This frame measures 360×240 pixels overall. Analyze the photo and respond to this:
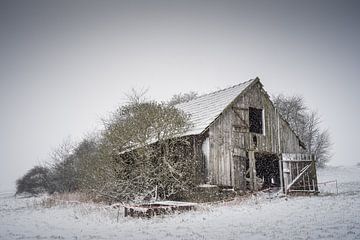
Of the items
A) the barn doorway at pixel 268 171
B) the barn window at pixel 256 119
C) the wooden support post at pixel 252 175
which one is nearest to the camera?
the wooden support post at pixel 252 175

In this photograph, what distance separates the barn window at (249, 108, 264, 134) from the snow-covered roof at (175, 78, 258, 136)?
199 centimetres

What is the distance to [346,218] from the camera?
11.3 meters

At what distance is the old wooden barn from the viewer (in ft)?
64.9

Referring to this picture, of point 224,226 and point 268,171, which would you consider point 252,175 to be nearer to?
point 268,171

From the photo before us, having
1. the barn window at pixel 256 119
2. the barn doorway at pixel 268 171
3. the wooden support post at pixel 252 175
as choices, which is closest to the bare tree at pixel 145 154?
the wooden support post at pixel 252 175

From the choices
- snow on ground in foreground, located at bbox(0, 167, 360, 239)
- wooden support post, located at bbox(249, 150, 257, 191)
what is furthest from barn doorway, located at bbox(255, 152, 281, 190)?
snow on ground in foreground, located at bbox(0, 167, 360, 239)

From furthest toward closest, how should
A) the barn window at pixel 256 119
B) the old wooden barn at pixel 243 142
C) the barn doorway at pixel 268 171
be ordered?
the barn doorway at pixel 268 171 → the barn window at pixel 256 119 → the old wooden barn at pixel 243 142

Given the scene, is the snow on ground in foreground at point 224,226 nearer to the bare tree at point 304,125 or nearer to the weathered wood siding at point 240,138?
the weathered wood siding at point 240,138

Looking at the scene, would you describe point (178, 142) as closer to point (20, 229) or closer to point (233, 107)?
point (233, 107)

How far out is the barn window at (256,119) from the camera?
23375 mm

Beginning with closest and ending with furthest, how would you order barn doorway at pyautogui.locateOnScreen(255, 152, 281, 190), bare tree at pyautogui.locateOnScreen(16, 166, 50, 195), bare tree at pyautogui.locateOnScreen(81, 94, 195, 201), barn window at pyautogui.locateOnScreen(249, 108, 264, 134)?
1. bare tree at pyautogui.locateOnScreen(81, 94, 195, 201)
2. barn window at pyautogui.locateOnScreen(249, 108, 264, 134)
3. barn doorway at pyautogui.locateOnScreen(255, 152, 281, 190)
4. bare tree at pyautogui.locateOnScreen(16, 166, 50, 195)

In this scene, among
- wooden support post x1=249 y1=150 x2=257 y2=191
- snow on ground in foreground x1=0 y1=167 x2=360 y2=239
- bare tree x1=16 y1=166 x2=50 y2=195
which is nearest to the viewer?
snow on ground in foreground x1=0 y1=167 x2=360 y2=239

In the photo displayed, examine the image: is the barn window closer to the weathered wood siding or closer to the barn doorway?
the weathered wood siding

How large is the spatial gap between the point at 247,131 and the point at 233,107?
1773 mm
